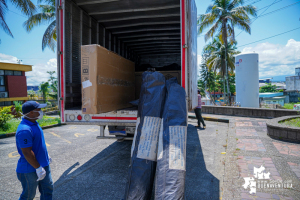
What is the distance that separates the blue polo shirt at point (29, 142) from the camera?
2336 millimetres

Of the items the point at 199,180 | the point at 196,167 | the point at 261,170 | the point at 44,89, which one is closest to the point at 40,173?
the point at 199,180

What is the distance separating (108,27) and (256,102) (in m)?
13.6

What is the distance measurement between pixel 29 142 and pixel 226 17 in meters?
21.2

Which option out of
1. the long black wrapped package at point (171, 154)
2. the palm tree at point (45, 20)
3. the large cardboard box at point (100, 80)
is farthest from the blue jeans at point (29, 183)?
the palm tree at point (45, 20)

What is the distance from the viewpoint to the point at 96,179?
3723mm

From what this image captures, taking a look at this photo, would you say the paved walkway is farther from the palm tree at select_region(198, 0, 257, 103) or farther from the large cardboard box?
the palm tree at select_region(198, 0, 257, 103)

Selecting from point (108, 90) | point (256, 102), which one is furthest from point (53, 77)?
point (108, 90)

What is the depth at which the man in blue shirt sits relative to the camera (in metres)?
2.33

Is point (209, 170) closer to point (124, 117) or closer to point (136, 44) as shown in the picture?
point (124, 117)

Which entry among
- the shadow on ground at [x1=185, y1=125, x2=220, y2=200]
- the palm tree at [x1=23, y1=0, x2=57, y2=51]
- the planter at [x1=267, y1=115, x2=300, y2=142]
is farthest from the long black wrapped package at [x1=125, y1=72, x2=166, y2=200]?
the palm tree at [x1=23, y1=0, x2=57, y2=51]

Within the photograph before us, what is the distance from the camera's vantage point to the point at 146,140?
8.98 ft

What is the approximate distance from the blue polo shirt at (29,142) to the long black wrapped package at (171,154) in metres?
1.53

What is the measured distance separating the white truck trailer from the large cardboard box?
0.41 m

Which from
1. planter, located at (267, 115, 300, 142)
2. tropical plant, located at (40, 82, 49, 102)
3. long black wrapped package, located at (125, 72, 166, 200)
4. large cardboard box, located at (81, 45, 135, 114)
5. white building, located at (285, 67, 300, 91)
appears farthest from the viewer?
white building, located at (285, 67, 300, 91)
